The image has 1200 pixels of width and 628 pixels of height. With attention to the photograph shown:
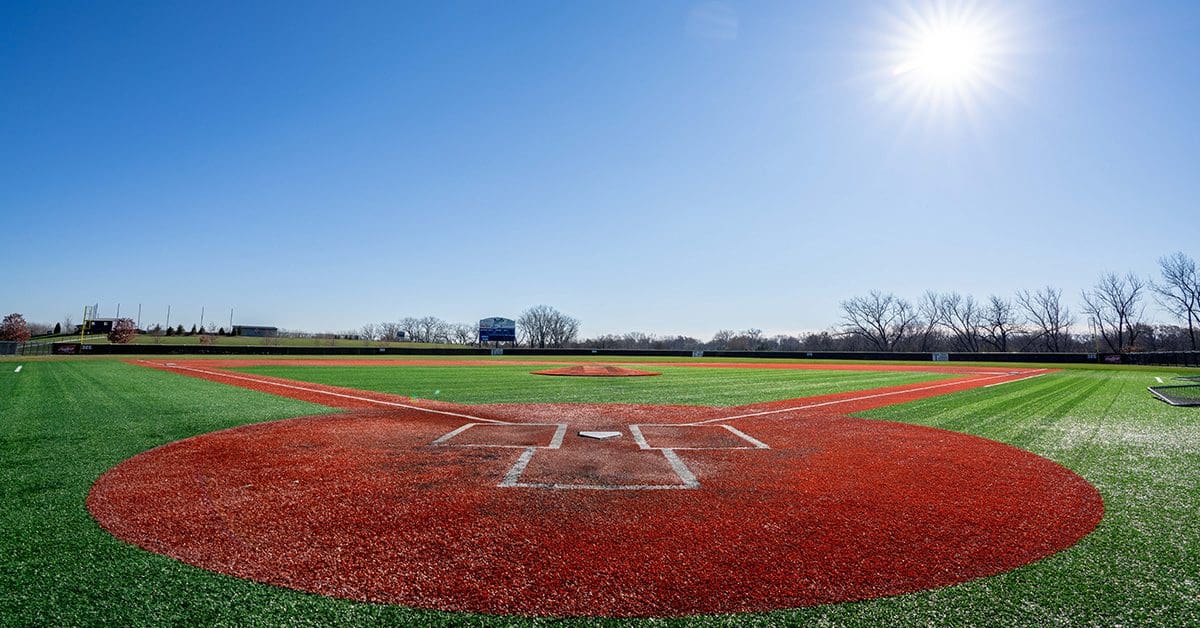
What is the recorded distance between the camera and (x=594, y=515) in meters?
3.98

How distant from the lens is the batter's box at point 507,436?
21.8ft

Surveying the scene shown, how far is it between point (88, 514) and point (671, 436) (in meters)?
5.87

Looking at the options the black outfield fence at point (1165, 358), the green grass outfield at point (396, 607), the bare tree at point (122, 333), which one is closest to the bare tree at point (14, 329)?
the bare tree at point (122, 333)

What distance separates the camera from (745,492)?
4637 millimetres

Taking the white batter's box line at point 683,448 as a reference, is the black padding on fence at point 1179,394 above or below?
above

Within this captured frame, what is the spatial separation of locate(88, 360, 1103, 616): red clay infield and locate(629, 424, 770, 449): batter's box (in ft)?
0.23

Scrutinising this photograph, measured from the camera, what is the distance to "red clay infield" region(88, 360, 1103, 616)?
2.86 m

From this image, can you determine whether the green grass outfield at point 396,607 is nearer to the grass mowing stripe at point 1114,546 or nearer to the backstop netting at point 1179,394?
the grass mowing stripe at point 1114,546

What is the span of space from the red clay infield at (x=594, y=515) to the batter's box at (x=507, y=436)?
2.5 inches

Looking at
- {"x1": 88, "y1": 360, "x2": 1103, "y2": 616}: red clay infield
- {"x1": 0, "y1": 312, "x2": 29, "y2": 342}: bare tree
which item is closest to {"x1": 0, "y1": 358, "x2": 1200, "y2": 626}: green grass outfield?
{"x1": 88, "y1": 360, "x2": 1103, "y2": 616}: red clay infield

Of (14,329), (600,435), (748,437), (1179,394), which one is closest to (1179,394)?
(1179,394)

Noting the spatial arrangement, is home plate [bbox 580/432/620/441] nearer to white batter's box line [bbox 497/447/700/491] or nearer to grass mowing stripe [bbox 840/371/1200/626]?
white batter's box line [bbox 497/447/700/491]

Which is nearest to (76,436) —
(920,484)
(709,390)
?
(920,484)

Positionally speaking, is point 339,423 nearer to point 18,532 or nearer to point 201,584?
point 18,532
